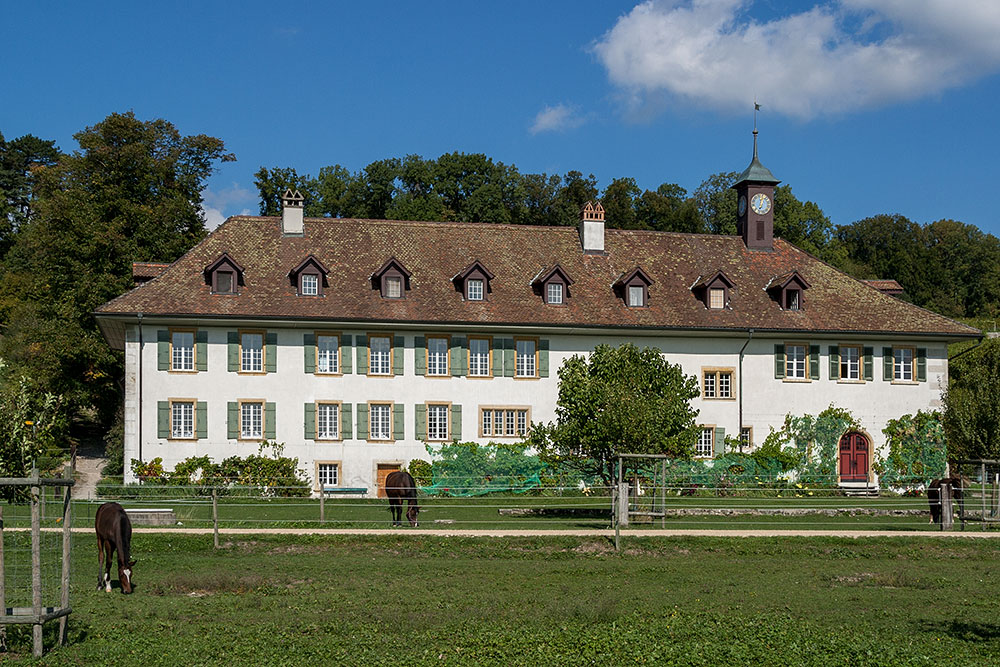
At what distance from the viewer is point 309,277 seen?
38656 mm

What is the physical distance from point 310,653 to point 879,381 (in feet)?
111

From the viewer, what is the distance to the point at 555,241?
43.8 meters

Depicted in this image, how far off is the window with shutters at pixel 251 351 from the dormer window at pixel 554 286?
1018 cm

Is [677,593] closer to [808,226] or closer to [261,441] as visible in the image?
[261,441]

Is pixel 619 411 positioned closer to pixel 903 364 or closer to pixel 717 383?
pixel 717 383

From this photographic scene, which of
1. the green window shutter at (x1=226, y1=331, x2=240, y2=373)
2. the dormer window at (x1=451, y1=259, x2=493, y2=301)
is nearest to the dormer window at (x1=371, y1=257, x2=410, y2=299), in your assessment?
the dormer window at (x1=451, y1=259, x2=493, y2=301)

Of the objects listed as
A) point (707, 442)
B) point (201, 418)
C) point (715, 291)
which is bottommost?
point (707, 442)

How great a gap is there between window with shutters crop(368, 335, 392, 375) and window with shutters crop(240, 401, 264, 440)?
13.3 feet

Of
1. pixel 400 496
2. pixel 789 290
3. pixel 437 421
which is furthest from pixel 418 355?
pixel 789 290

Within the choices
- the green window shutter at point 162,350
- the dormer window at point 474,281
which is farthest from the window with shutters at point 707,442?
the green window shutter at point 162,350

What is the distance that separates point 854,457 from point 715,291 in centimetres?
819

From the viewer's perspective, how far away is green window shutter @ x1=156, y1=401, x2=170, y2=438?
36.8 metres

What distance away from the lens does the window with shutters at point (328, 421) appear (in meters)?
38.1

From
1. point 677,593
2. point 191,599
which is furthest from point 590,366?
point 191,599
